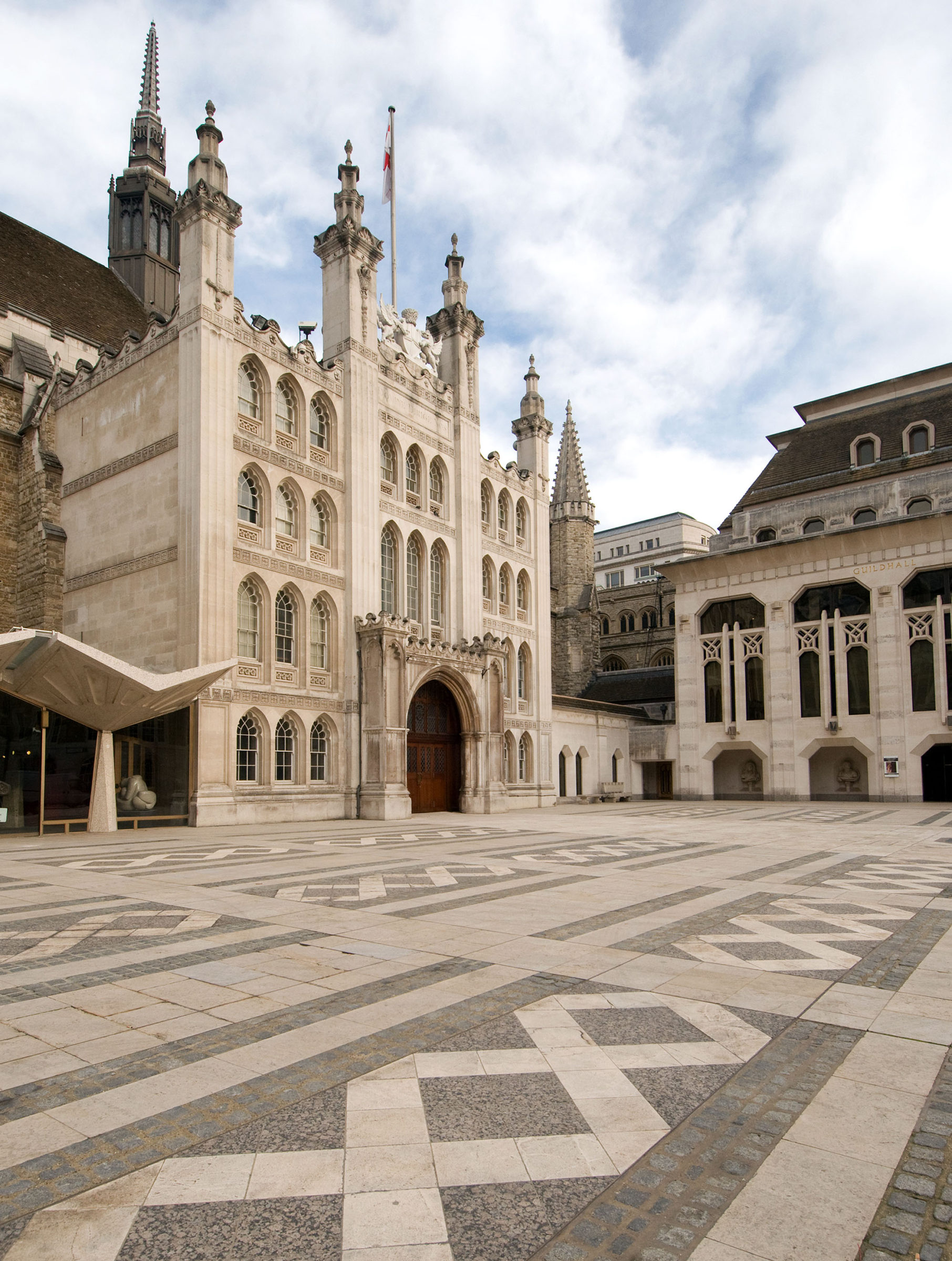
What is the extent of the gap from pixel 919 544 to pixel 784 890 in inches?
1259

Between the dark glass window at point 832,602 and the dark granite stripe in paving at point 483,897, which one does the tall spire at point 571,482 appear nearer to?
the dark glass window at point 832,602

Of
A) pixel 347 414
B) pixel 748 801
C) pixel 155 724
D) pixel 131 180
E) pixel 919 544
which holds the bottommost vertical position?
pixel 748 801

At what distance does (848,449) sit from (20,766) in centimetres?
4036

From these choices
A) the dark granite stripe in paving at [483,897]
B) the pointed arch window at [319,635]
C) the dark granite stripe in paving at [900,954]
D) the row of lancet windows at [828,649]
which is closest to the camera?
the dark granite stripe in paving at [900,954]

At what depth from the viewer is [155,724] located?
23.6 m

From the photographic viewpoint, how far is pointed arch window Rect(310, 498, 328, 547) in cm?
2828

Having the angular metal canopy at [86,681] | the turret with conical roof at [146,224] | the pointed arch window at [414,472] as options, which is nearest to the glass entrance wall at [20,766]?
the angular metal canopy at [86,681]

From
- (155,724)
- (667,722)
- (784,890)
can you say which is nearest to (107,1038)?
(784,890)

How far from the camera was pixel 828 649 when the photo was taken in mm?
40094

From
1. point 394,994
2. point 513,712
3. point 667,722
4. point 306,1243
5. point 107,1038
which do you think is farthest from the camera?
point 667,722

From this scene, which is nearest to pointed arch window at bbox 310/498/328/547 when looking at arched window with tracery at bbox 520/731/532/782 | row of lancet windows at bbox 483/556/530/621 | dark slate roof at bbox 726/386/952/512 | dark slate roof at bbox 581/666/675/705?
row of lancet windows at bbox 483/556/530/621

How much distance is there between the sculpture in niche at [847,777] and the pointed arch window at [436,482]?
2257cm

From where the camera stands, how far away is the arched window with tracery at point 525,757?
37.5 metres

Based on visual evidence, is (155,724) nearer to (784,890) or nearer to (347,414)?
(347,414)
